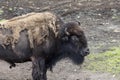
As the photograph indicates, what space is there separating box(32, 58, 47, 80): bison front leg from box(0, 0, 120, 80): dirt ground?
0.61 meters

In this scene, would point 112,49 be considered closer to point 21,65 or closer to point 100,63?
point 100,63

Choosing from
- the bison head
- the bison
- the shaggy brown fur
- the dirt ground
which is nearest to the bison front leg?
the bison

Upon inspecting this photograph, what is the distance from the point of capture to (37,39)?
7379 mm

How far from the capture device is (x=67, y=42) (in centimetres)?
773

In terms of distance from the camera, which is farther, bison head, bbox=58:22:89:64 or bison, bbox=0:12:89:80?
bison head, bbox=58:22:89:64

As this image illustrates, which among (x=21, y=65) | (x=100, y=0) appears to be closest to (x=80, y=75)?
(x=21, y=65)

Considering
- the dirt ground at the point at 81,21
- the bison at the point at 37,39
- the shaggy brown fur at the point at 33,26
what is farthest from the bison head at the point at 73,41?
the dirt ground at the point at 81,21

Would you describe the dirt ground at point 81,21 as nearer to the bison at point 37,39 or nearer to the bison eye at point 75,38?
the bison at point 37,39

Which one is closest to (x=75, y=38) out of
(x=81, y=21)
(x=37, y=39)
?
(x=37, y=39)

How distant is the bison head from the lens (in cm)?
759

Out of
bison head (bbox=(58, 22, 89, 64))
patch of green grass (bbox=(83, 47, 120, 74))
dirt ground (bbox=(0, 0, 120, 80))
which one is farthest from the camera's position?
patch of green grass (bbox=(83, 47, 120, 74))

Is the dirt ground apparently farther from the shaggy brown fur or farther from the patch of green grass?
the shaggy brown fur

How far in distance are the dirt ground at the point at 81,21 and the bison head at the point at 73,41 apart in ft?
2.29

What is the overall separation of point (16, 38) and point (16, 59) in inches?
14.4
